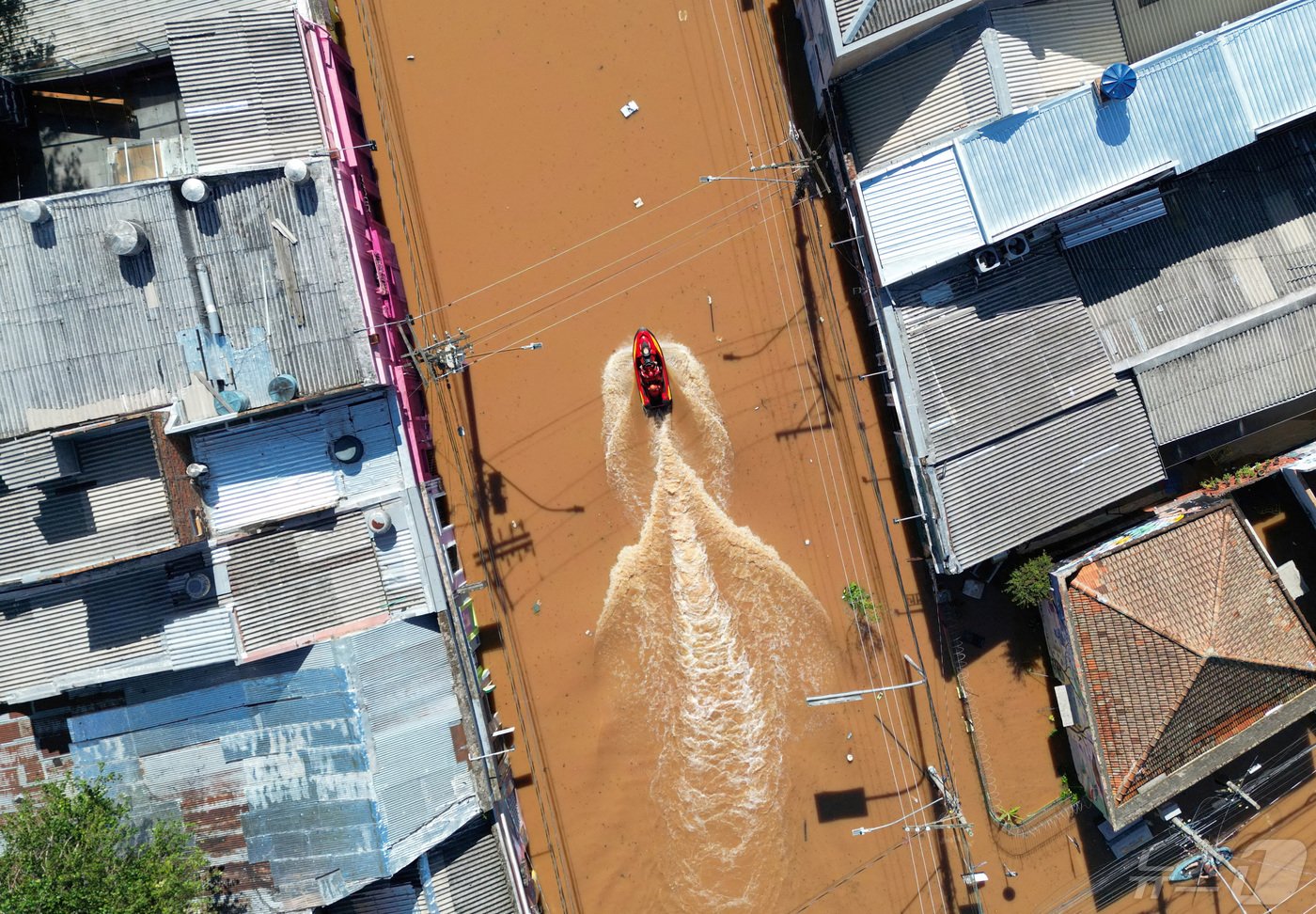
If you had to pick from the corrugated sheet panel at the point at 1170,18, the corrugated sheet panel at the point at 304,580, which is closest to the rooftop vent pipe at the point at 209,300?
the corrugated sheet panel at the point at 304,580

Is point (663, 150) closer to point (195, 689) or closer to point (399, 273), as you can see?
point (399, 273)

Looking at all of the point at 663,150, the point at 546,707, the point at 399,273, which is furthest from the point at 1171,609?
the point at 399,273

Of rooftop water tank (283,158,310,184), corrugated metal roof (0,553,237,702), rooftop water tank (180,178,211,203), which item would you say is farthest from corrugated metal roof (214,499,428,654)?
rooftop water tank (180,178,211,203)

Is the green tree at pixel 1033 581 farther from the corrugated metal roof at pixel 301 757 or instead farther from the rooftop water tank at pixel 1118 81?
the corrugated metal roof at pixel 301 757

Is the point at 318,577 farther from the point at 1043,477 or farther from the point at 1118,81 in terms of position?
the point at 1118,81

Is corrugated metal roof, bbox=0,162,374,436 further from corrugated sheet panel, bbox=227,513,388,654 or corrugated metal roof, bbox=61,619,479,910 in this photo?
corrugated metal roof, bbox=61,619,479,910

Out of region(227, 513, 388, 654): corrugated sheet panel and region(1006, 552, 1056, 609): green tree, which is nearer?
region(227, 513, 388, 654): corrugated sheet panel

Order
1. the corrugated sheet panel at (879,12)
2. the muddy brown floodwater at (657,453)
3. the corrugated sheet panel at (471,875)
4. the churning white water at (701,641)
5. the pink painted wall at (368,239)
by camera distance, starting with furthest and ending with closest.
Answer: the churning white water at (701,641)
the muddy brown floodwater at (657,453)
the corrugated sheet panel at (471,875)
the pink painted wall at (368,239)
the corrugated sheet panel at (879,12)
